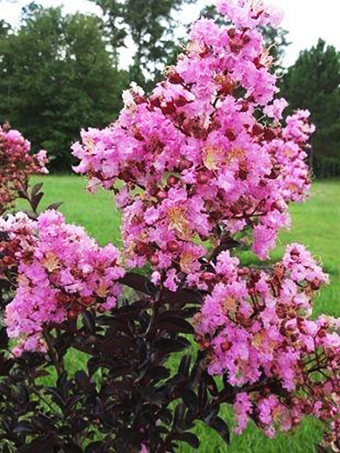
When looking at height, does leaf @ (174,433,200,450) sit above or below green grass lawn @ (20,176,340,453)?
above

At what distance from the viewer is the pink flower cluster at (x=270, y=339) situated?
111cm

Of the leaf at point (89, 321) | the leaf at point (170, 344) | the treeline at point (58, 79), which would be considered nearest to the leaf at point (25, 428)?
the leaf at point (89, 321)

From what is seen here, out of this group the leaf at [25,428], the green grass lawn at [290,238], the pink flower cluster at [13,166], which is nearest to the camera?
the leaf at [25,428]

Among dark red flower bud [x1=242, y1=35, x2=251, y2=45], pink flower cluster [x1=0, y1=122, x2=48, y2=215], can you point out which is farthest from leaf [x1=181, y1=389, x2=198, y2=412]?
pink flower cluster [x1=0, y1=122, x2=48, y2=215]

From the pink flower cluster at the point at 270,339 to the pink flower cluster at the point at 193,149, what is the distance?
0.13 meters

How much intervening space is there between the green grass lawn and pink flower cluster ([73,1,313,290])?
207 mm

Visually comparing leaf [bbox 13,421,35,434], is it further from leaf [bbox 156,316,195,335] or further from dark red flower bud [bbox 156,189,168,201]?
dark red flower bud [bbox 156,189,168,201]

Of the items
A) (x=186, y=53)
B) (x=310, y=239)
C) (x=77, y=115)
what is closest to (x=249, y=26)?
(x=186, y=53)

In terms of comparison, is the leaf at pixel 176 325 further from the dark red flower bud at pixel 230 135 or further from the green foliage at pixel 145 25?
the green foliage at pixel 145 25

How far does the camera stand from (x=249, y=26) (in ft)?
3.37

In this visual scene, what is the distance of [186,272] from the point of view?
3.26ft

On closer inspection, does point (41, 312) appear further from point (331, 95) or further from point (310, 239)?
point (331, 95)

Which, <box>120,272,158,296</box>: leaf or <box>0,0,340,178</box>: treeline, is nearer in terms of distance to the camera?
<box>120,272,158,296</box>: leaf

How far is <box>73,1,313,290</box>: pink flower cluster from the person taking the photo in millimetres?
952
